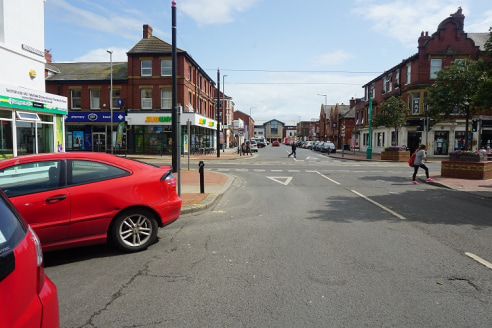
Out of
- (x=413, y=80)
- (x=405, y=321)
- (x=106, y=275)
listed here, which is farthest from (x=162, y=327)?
(x=413, y=80)

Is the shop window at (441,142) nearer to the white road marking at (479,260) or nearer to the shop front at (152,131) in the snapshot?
the shop front at (152,131)

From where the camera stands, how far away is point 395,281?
418 cm

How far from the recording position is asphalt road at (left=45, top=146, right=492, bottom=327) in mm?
3350

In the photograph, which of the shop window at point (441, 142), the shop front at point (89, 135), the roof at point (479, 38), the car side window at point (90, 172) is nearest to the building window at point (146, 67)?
the shop front at point (89, 135)

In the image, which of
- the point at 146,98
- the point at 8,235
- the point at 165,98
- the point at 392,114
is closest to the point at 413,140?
the point at 392,114

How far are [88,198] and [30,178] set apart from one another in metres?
0.76

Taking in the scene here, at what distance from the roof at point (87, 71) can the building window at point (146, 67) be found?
2.01m

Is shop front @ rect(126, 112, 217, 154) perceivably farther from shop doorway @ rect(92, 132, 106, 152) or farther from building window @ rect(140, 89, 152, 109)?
shop doorway @ rect(92, 132, 106, 152)

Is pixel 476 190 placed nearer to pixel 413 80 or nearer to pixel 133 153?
pixel 413 80

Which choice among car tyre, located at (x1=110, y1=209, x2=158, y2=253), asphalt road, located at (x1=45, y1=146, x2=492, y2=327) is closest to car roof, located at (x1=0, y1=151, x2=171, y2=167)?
car tyre, located at (x1=110, y1=209, x2=158, y2=253)

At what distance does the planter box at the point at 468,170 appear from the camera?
1630 cm

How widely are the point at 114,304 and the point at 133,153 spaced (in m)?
32.7

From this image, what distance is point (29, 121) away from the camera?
12984 millimetres

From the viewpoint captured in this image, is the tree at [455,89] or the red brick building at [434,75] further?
the red brick building at [434,75]
